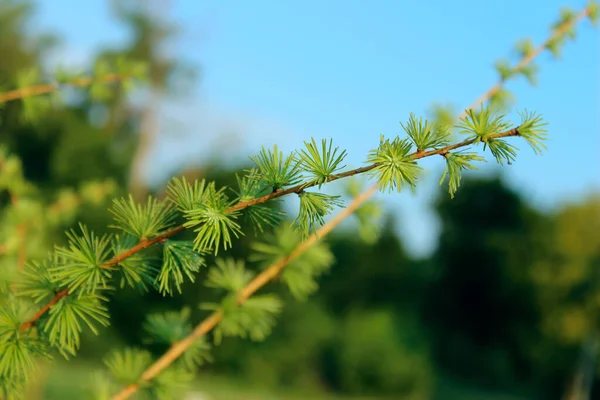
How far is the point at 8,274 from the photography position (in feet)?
5.44

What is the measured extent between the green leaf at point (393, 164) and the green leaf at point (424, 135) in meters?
0.01

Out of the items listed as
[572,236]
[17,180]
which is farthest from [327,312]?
[17,180]

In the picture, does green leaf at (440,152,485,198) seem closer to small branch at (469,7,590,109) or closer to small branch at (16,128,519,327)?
small branch at (16,128,519,327)

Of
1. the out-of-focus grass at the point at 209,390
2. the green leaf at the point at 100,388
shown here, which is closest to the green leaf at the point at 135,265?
the green leaf at the point at 100,388

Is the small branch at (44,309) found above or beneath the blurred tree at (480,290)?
beneath

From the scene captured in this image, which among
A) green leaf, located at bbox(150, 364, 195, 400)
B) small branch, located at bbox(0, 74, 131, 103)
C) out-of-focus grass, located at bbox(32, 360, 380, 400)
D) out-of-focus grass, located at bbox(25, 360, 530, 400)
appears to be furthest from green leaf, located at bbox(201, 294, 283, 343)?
out-of-focus grass, located at bbox(32, 360, 380, 400)

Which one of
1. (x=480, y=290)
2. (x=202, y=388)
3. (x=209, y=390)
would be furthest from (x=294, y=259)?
(x=480, y=290)

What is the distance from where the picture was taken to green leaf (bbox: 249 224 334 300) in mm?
1602

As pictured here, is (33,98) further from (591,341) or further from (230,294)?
(591,341)

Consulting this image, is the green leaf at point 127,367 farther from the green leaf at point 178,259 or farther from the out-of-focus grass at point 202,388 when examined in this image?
the out-of-focus grass at point 202,388

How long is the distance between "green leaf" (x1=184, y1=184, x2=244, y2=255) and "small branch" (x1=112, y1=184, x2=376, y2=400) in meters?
0.26

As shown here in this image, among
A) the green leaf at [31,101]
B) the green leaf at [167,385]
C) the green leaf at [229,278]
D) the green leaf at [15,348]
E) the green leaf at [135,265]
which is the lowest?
the green leaf at [15,348]

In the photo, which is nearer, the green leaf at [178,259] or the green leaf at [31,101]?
the green leaf at [178,259]

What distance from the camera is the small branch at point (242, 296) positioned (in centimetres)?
134
